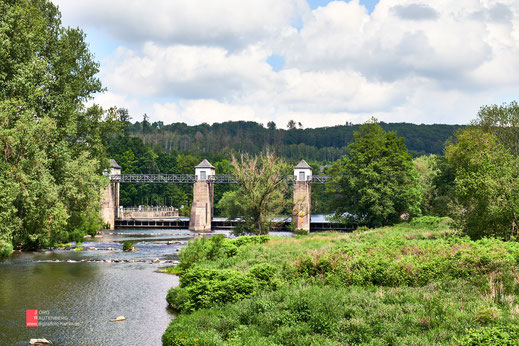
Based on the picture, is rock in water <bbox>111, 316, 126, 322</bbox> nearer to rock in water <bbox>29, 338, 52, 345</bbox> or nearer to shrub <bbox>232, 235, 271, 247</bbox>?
rock in water <bbox>29, 338, 52, 345</bbox>

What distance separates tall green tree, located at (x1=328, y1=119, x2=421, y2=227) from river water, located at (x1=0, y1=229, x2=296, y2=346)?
2510cm

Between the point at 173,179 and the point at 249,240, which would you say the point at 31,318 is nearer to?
the point at 249,240

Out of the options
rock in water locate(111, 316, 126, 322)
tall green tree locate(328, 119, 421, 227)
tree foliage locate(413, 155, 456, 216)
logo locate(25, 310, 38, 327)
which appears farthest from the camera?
tree foliage locate(413, 155, 456, 216)

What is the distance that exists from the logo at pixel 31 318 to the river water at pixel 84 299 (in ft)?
0.56

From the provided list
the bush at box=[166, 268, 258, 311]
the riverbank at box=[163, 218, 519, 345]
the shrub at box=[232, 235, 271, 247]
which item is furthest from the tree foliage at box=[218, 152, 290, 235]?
the bush at box=[166, 268, 258, 311]

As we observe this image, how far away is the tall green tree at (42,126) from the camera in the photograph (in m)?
24.3

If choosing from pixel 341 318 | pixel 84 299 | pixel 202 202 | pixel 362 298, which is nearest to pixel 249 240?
pixel 84 299

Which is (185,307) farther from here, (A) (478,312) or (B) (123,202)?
(B) (123,202)

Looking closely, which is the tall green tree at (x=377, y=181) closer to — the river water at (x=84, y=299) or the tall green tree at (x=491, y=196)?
the tall green tree at (x=491, y=196)

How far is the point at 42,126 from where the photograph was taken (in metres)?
25.4

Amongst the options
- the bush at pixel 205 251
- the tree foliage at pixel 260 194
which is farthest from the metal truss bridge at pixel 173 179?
the bush at pixel 205 251

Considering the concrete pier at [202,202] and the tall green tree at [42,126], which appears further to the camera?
the concrete pier at [202,202]

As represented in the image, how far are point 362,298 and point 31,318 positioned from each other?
40.3ft

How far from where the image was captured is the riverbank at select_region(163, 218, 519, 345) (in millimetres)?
11352
